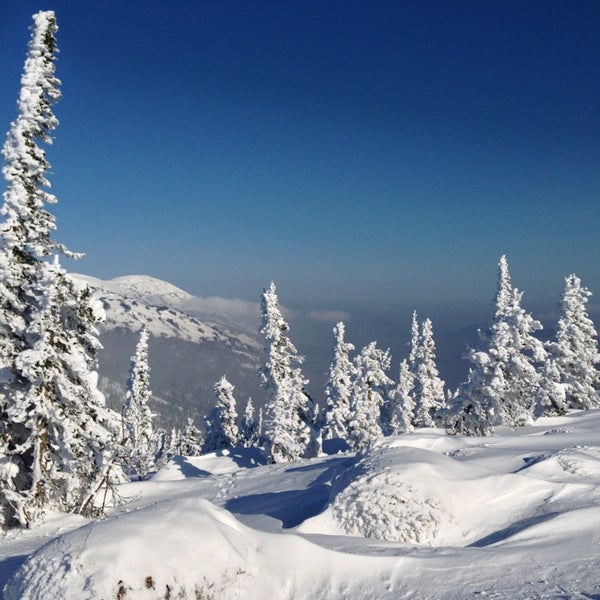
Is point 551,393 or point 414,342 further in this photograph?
point 414,342

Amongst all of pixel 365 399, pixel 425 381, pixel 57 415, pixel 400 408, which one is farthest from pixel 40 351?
pixel 425 381

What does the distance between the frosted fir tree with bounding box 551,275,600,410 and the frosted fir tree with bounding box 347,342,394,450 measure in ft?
43.7

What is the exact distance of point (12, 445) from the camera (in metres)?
15.9

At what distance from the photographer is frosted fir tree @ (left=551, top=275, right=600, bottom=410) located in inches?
1469

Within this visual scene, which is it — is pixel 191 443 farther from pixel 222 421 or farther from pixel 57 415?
pixel 57 415

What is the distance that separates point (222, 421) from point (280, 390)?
717 inches

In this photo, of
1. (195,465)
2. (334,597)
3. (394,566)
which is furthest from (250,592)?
(195,465)

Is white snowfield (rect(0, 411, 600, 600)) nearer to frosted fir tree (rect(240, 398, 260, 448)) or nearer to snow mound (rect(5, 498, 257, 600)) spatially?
snow mound (rect(5, 498, 257, 600))

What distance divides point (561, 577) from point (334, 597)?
274cm

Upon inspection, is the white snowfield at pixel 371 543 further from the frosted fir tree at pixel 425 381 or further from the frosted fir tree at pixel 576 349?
the frosted fir tree at pixel 425 381

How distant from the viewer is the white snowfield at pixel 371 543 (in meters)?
5.83

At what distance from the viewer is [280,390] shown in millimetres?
37125

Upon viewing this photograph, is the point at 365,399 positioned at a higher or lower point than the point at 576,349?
lower

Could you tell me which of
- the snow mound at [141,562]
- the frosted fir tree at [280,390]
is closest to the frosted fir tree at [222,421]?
the frosted fir tree at [280,390]
